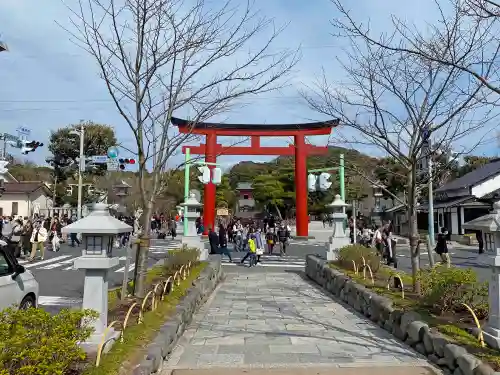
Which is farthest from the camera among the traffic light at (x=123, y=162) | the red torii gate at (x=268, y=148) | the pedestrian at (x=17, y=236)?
the red torii gate at (x=268, y=148)

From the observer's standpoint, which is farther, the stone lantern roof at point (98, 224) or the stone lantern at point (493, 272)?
the stone lantern roof at point (98, 224)

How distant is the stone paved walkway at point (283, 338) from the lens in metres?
5.59

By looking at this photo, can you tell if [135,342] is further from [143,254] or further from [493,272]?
[493,272]

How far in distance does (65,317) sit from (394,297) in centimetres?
603

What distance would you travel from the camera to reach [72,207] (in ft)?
149

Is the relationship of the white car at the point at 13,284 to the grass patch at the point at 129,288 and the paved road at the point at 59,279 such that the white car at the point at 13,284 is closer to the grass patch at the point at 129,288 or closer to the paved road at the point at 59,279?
the paved road at the point at 59,279

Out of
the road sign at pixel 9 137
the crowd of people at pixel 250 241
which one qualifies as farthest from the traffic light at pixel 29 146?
the crowd of people at pixel 250 241

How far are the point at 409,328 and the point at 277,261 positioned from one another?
13.7 metres

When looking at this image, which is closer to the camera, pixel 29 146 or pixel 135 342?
pixel 135 342

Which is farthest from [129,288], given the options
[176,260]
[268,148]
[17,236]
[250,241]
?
[268,148]

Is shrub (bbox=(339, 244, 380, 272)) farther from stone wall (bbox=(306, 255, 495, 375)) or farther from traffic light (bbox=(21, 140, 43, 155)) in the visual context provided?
traffic light (bbox=(21, 140, 43, 155))

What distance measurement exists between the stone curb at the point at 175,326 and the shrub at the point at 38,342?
0.83 m

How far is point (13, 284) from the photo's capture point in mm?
→ 6609

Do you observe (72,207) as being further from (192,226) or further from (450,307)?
(450,307)
